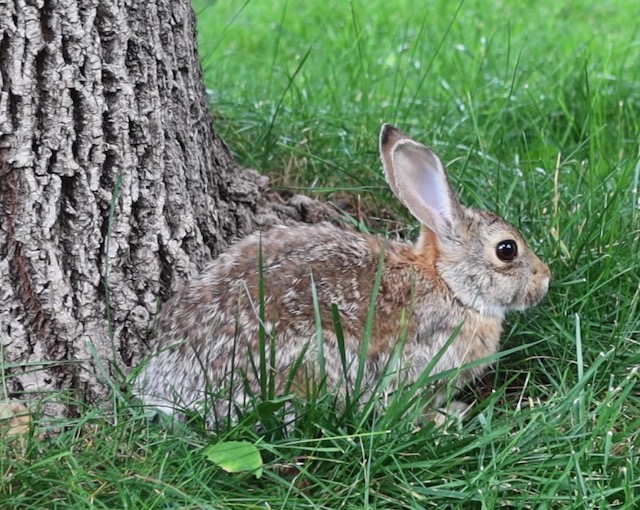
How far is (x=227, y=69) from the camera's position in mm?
6070

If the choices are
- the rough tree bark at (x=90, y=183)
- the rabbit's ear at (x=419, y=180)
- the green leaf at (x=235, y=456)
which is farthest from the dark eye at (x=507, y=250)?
the green leaf at (x=235, y=456)

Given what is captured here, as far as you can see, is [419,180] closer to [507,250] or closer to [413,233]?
[507,250]

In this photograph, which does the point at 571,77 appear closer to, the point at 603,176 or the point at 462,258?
the point at 603,176

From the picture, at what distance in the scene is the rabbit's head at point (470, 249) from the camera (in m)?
3.83

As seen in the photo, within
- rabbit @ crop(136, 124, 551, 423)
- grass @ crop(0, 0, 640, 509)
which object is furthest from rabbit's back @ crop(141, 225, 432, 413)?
grass @ crop(0, 0, 640, 509)

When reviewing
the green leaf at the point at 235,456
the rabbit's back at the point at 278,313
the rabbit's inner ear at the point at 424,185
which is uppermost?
the rabbit's inner ear at the point at 424,185

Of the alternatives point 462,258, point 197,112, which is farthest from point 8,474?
point 462,258

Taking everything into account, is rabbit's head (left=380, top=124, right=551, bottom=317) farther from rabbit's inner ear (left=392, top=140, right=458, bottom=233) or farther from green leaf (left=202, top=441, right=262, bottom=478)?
green leaf (left=202, top=441, right=262, bottom=478)

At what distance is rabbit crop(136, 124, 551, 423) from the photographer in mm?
3322

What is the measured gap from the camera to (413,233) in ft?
14.3

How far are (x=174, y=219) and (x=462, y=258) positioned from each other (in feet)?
3.45

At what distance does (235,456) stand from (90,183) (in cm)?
105

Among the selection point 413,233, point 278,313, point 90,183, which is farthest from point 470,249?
point 90,183

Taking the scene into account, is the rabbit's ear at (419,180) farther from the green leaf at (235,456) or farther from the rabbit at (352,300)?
the green leaf at (235,456)
